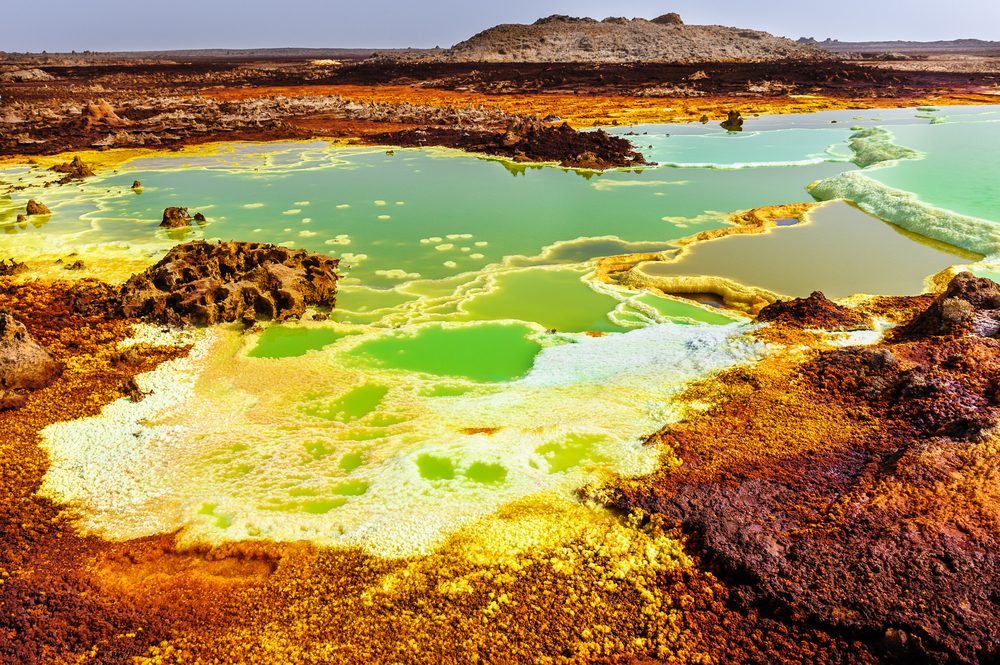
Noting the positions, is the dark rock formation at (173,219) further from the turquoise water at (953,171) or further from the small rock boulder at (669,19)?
the small rock boulder at (669,19)

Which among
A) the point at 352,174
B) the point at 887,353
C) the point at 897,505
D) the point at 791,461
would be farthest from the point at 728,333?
the point at 352,174

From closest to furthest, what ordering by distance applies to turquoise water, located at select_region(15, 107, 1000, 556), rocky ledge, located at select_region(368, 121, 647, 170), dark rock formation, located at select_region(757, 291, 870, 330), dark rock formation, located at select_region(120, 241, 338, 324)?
turquoise water, located at select_region(15, 107, 1000, 556) < dark rock formation, located at select_region(757, 291, 870, 330) < dark rock formation, located at select_region(120, 241, 338, 324) < rocky ledge, located at select_region(368, 121, 647, 170)

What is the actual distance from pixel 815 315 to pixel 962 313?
1.36 m

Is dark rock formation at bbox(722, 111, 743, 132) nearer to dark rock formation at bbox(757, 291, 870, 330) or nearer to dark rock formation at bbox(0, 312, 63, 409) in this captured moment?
dark rock formation at bbox(757, 291, 870, 330)

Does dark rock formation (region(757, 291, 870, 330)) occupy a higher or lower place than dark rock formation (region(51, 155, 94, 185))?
lower

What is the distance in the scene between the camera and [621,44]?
3334 inches

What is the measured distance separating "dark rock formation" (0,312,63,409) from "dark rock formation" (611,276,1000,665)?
20.2 ft

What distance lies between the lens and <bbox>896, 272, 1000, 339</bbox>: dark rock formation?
6004 mm

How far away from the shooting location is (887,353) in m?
5.62

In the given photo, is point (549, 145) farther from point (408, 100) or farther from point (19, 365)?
point (408, 100)


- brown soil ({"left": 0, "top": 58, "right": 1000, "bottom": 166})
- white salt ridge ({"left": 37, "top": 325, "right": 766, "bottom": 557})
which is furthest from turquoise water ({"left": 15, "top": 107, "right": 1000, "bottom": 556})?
brown soil ({"left": 0, "top": 58, "right": 1000, "bottom": 166})

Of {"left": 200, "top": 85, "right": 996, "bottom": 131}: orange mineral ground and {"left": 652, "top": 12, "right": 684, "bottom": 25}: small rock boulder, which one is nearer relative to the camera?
{"left": 200, "top": 85, "right": 996, "bottom": 131}: orange mineral ground

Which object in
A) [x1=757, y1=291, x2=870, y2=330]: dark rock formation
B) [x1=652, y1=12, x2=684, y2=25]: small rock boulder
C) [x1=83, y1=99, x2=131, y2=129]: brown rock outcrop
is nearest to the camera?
[x1=757, y1=291, x2=870, y2=330]: dark rock formation

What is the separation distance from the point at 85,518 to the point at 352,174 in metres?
14.8
